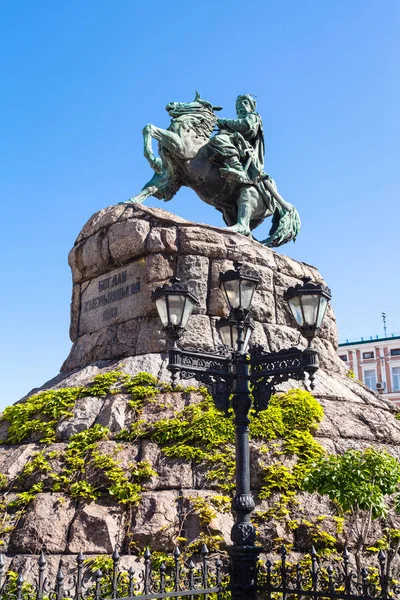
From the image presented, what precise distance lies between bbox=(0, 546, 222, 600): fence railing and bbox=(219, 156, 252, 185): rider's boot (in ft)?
28.5

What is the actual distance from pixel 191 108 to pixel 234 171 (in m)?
1.86

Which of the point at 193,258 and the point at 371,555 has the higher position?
the point at 193,258

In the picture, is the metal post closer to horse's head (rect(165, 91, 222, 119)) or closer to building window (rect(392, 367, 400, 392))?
horse's head (rect(165, 91, 222, 119))

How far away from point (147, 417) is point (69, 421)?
1.16m

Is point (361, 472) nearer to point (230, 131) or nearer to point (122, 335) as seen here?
Answer: point (122, 335)

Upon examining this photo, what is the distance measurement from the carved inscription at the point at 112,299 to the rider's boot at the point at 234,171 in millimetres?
3313

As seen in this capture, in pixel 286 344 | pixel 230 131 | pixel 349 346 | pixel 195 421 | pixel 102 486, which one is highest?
pixel 349 346

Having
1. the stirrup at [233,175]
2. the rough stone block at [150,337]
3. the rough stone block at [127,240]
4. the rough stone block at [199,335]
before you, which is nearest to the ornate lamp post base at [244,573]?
the rough stone block at [199,335]

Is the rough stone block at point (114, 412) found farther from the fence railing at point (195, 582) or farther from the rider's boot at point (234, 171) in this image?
the rider's boot at point (234, 171)

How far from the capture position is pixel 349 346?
50.2 metres

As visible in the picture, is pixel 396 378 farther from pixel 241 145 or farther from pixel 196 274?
pixel 196 274

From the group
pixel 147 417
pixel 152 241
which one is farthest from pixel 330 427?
pixel 152 241

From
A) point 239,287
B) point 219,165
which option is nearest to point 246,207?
point 219,165

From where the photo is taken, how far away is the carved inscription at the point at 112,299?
11.7m
